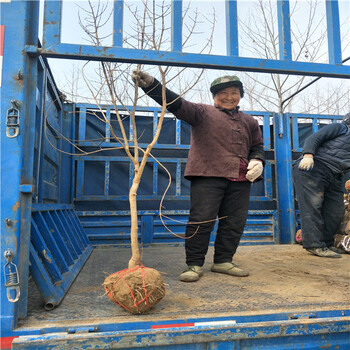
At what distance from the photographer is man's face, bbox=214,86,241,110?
8.21 feet

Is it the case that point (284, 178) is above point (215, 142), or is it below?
below

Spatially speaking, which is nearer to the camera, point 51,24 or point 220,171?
point 51,24

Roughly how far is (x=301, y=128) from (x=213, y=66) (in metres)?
3.47

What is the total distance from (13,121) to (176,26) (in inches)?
37.8

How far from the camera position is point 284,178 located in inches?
175

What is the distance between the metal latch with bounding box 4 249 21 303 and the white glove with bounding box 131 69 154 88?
114cm

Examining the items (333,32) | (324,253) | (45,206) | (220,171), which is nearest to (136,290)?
(45,206)

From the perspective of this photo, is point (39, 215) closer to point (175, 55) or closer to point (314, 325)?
point (175, 55)

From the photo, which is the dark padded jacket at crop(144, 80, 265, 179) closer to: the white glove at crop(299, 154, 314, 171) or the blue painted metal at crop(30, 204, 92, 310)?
the white glove at crop(299, 154, 314, 171)

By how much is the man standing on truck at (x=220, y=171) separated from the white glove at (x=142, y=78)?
32cm

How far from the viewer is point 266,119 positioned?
14.8 ft

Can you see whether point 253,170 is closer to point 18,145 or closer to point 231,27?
point 231,27

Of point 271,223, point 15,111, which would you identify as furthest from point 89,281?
point 271,223

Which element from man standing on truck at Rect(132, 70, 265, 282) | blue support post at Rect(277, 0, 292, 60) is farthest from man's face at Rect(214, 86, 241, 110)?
blue support post at Rect(277, 0, 292, 60)
